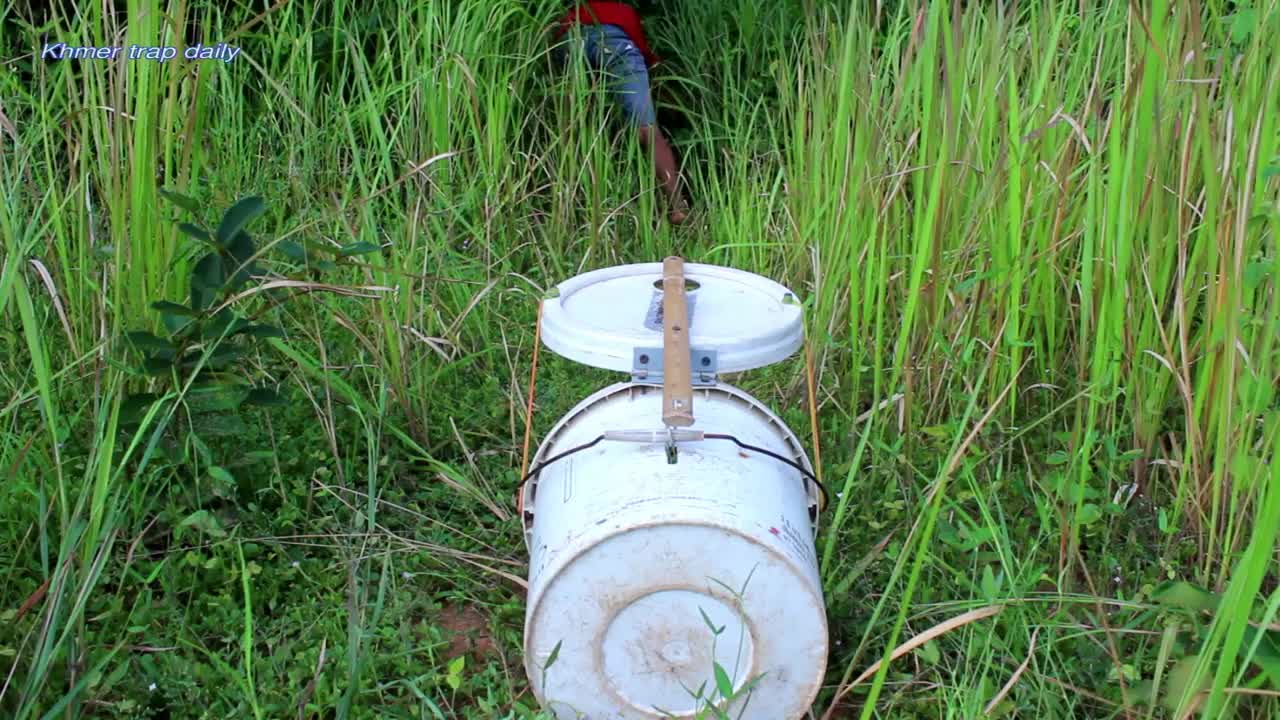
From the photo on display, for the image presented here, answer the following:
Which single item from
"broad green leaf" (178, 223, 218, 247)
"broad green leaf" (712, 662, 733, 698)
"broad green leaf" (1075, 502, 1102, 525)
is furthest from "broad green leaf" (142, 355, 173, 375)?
"broad green leaf" (1075, 502, 1102, 525)

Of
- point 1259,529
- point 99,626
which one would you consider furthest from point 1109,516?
point 99,626

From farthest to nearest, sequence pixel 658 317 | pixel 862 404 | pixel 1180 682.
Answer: pixel 862 404 < pixel 658 317 < pixel 1180 682

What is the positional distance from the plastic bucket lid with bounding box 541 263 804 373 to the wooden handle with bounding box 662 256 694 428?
0.05m

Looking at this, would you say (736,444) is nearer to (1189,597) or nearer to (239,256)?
(1189,597)

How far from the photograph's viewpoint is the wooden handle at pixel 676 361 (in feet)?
5.60

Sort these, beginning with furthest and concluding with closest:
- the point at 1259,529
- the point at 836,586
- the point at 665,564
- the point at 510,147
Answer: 1. the point at 510,147
2. the point at 836,586
3. the point at 665,564
4. the point at 1259,529

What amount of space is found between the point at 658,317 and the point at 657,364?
0.14 metres

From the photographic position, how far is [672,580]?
5.29 feet

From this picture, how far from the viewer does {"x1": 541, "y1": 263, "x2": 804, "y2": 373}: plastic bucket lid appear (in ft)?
6.19

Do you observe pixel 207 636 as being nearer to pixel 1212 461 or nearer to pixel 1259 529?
pixel 1259 529

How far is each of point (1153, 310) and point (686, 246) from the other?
184 centimetres

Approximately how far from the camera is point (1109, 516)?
2068 mm

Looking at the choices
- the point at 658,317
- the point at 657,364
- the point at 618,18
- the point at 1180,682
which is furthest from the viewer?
the point at 618,18

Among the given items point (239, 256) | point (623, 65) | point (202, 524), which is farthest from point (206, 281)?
point (623, 65)
